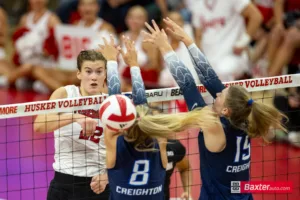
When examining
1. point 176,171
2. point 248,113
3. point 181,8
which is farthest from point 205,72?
point 181,8

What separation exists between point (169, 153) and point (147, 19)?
18.7ft

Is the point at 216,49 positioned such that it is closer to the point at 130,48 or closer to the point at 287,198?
the point at 287,198

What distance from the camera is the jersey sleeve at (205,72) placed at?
6.68m

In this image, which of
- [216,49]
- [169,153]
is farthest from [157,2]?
[169,153]

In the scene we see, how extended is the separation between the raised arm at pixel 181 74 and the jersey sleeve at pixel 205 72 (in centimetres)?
20

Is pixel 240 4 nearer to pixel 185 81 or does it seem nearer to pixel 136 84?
pixel 185 81

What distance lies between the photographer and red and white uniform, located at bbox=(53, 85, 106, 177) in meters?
6.96

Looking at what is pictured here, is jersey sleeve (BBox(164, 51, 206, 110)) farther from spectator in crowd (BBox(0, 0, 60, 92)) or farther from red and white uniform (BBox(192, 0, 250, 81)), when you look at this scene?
spectator in crowd (BBox(0, 0, 60, 92))

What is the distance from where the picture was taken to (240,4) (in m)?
11.0

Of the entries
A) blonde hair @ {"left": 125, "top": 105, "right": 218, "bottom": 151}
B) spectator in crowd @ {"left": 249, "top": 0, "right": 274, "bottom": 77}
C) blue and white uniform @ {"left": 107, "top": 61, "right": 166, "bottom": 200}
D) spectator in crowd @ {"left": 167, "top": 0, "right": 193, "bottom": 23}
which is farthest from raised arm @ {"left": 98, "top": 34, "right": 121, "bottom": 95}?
spectator in crowd @ {"left": 167, "top": 0, "right": 193, "bottom": 23}

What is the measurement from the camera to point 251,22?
11.1 m

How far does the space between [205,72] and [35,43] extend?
6807 millimetres

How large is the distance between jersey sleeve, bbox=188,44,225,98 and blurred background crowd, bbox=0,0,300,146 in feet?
10.7

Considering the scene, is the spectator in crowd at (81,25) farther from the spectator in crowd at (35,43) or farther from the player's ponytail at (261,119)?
the player's ponytail at (261,119)
